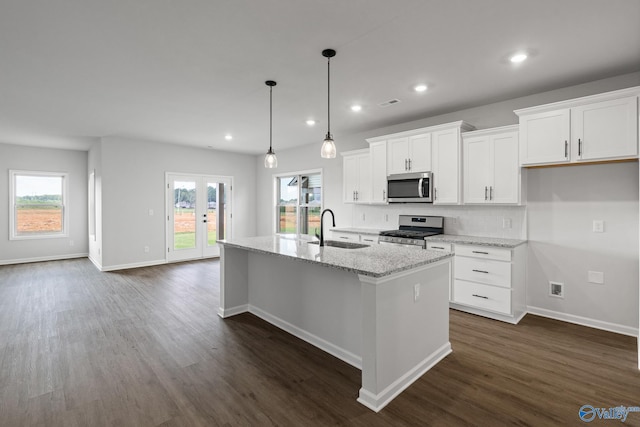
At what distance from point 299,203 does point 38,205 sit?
5.96 meters

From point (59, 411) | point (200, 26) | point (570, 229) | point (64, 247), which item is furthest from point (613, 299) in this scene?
point (64, 247)

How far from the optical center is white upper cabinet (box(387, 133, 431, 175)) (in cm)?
441

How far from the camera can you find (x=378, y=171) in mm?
5020

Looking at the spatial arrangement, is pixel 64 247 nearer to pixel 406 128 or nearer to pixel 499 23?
pixel 406 128

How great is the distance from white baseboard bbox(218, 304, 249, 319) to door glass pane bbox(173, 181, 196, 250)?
13.0 feet

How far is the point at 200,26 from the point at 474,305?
3978 millimetres

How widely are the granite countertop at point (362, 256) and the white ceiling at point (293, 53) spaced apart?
1.73 metres

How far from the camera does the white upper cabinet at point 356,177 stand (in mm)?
5266

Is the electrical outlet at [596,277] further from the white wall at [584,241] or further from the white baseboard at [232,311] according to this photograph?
the white baseboard at [232,311]

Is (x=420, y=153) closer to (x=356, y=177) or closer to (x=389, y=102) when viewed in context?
(x=389, y=102)

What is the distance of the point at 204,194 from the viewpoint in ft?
25.1


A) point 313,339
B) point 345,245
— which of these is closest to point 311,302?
point 313,339

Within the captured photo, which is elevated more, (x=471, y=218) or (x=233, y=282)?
(x=471, y=218)

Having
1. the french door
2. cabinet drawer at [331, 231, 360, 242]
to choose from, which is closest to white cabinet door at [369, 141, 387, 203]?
cabinet drawer at [331, 231, 360, 242]
